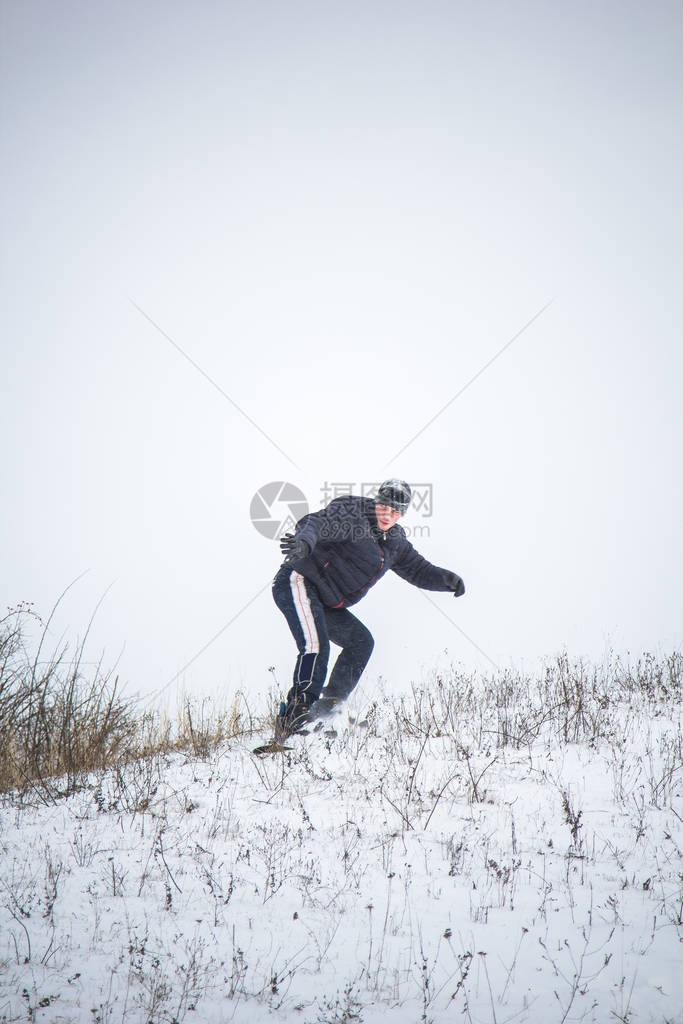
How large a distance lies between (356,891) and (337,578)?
3491mm

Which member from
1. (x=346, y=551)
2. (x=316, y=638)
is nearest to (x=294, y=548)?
(x=346, y=551)

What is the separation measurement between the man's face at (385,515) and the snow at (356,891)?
2.61m

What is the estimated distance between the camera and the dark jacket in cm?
571

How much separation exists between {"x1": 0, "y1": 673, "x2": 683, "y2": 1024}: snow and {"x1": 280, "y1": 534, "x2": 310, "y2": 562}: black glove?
5.93 ft

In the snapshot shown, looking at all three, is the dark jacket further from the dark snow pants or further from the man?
the dark snow pants

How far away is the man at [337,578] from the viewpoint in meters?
5.31

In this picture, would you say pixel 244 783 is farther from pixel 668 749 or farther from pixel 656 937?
pixel 668 749

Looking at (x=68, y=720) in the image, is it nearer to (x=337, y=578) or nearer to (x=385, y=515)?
(x=337, y=578)

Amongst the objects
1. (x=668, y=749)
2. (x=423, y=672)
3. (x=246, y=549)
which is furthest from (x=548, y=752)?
(x=246, y=549)

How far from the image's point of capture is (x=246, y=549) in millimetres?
190875

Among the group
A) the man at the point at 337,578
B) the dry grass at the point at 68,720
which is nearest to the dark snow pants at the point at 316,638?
the man at the point at 337,578

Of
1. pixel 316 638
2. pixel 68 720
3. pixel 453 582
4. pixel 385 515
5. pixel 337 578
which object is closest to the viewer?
pixel 68 720

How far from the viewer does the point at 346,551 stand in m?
5.88

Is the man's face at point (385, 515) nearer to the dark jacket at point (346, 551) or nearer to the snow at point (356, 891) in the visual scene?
the dark jacket at point (346, 551)
